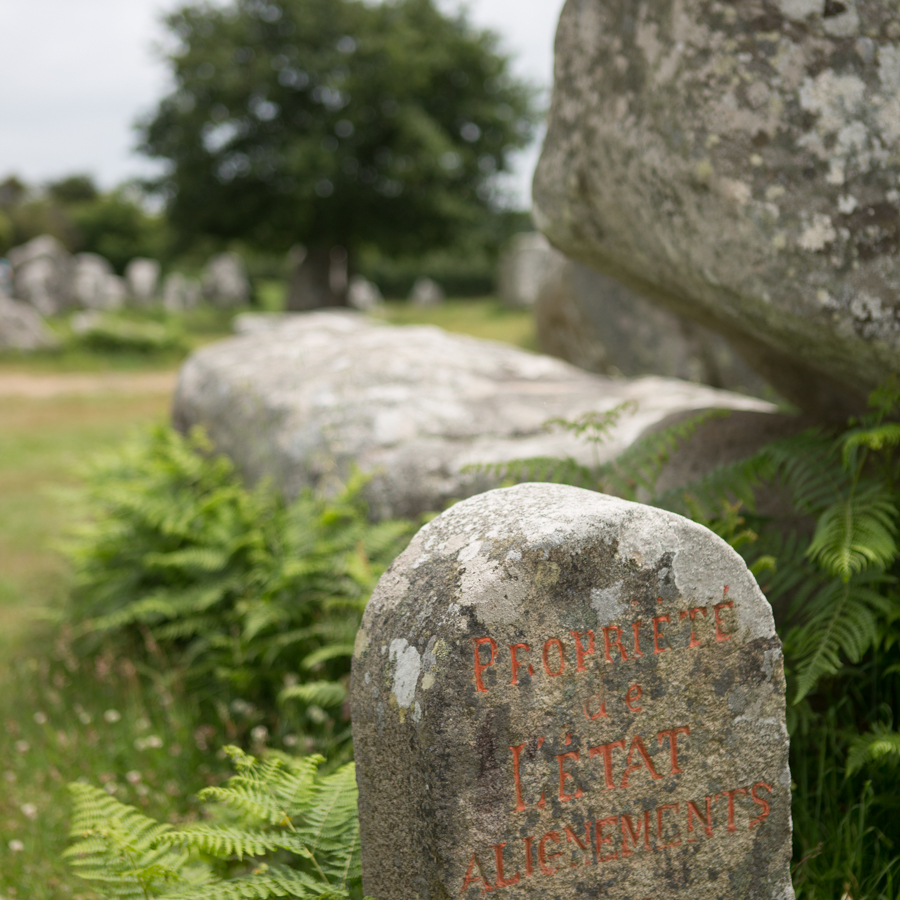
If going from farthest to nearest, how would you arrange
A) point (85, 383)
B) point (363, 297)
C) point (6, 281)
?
point (363, 297)
point (6, 281)
point (85, 383)

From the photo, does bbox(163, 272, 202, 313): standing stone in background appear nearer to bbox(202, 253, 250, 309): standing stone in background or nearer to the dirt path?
bbox(202, 253, 250, 309): standing stone in background

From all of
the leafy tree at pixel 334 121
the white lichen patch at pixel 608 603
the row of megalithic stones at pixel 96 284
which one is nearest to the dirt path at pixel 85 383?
the leafy tree at pixel 334 121

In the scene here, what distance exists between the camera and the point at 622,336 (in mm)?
8992

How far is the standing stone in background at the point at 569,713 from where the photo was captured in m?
2.01

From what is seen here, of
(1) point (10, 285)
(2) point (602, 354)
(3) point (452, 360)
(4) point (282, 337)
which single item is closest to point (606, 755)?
(3) point (452, 360)

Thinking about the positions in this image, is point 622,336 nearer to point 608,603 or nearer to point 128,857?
point 608,603

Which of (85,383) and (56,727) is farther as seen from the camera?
(85,383)

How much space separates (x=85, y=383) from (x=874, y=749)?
15.2 metres

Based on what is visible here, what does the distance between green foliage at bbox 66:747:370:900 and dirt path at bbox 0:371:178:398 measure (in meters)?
12.4

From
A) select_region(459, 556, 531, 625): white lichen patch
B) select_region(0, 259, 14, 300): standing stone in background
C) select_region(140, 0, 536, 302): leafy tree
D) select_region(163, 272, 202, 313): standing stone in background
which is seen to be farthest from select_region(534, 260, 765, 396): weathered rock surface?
select_region(163, 272, 202, 313): standing stone in background

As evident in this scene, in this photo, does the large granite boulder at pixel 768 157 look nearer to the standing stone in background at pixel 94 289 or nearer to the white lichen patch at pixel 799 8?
the white lichen patch at pixel 799 8

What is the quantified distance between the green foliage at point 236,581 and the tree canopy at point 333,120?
13909 mm

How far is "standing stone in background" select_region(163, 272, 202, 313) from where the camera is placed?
35.2 meters

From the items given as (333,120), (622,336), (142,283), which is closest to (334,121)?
(333,120)
